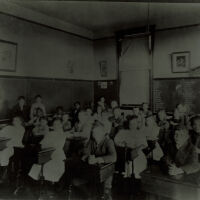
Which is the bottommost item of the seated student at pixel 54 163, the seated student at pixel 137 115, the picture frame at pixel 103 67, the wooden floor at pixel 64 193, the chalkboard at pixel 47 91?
the wooden floor at pixel 64 193

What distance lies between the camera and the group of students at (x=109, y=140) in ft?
4.43

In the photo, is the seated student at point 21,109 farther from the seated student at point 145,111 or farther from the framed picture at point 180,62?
the framed picture at point 180,62

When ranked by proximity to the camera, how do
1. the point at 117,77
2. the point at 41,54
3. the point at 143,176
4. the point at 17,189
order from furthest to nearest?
the point at 117,77
the point at 41,54
the point at 17,189
the point at 143,176

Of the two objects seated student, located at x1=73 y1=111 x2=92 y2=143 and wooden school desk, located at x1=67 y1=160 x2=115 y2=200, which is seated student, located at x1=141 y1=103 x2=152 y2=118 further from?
wooden school desk, located at x1=67 y1=160 x2=115 y2=200

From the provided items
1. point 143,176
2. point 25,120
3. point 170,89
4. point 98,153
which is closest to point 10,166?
point 25,120

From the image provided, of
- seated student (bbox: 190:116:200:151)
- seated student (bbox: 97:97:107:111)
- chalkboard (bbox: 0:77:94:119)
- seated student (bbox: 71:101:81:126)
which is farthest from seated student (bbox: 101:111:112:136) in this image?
seated student (bbox: 190:116:200:151)

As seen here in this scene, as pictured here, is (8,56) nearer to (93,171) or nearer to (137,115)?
(137,115)

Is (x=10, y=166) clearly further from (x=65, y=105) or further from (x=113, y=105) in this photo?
(x=113, y=105)

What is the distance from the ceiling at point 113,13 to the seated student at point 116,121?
105 cm

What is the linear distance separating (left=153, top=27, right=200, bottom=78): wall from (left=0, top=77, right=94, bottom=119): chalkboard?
101 centimetres

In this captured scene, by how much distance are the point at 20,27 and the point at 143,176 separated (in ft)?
6.92

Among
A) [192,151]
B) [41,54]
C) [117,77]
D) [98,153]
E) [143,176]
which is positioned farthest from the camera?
[117,77]

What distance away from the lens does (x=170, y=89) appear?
3045 mm

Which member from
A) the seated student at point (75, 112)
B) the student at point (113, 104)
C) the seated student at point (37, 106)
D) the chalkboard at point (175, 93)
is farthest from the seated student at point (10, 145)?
the chalkboard at point (175, 93)
